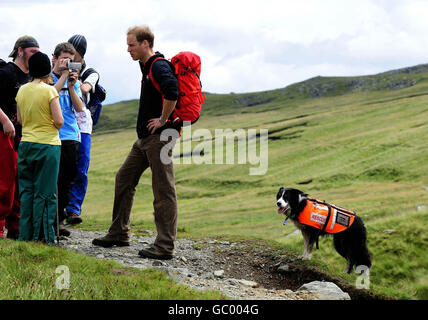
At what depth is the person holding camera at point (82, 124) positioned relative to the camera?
34.0 feet

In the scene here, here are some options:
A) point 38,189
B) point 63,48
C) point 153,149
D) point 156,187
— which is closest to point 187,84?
point 153,149

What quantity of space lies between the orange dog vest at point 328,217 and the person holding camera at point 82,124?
5.84 metres

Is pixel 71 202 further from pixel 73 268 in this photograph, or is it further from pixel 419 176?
pixel 419 176

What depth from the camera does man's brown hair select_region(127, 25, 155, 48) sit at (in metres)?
8.05

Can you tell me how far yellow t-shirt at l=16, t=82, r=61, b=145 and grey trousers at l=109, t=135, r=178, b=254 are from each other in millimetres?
1657

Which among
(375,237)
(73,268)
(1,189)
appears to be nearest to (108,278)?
(73,268)

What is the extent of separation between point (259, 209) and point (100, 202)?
28251mm

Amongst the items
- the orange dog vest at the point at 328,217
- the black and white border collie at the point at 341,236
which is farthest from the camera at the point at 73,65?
the orange dog vest at the point at 328,217

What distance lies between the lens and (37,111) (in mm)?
7672

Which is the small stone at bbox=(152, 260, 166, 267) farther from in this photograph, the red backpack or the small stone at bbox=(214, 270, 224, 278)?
the red backpack

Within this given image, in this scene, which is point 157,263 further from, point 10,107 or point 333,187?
point 333,187

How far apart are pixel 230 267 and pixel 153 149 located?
143 inches

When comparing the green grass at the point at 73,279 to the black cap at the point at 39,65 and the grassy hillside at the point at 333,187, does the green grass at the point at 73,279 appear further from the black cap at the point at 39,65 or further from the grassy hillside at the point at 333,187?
the grassy hillside at the point at 333,187
